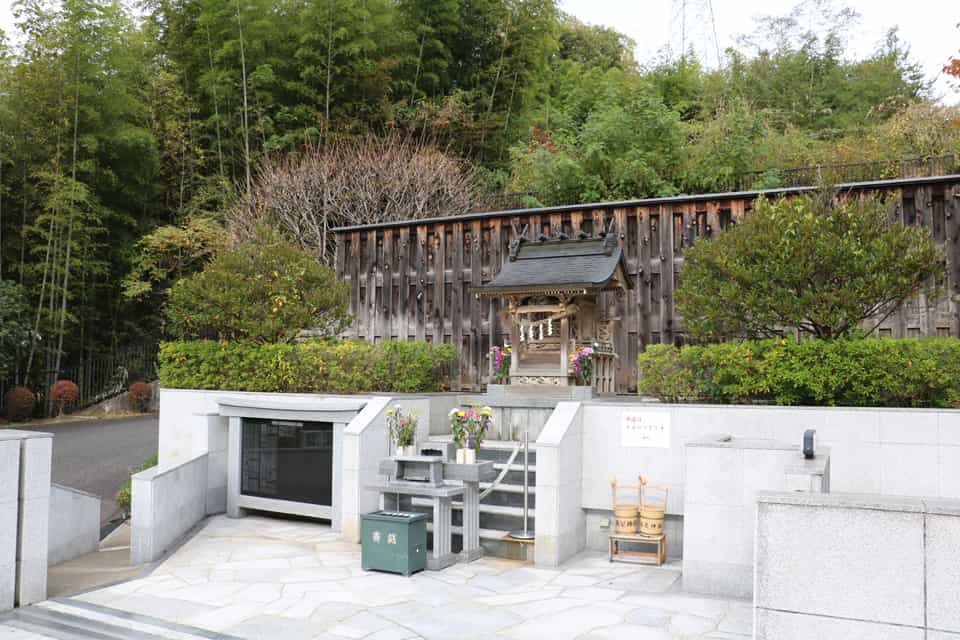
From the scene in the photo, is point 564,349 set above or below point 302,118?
below

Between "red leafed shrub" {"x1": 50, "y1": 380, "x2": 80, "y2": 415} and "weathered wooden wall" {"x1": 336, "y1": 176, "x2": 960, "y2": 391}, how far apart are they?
28.5 ft

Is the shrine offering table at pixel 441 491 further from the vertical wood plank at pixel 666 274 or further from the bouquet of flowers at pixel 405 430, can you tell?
the vertical wood plank at pixel 666 274

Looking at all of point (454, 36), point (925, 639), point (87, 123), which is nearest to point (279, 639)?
point (925, 639)

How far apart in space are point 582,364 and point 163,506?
5466 mm

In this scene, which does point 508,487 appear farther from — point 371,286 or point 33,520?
point 371,286

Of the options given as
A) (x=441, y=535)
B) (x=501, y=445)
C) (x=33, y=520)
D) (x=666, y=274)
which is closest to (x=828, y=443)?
(x=501, y=445)

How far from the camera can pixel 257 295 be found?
11.9 metres

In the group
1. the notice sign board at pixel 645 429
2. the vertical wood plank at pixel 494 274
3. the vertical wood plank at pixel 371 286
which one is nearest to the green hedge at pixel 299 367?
the vertical wood plank at pixel 494 274

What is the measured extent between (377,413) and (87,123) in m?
13.6

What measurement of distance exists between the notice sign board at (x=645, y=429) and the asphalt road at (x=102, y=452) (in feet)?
25.4

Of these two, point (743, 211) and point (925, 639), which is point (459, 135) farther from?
point (925, 639)

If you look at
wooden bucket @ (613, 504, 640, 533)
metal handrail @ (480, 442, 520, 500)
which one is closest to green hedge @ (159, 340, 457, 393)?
metal handrail @ (480, 442, 520, 500)

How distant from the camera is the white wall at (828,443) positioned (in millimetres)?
7164

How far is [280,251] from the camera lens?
1217cm
